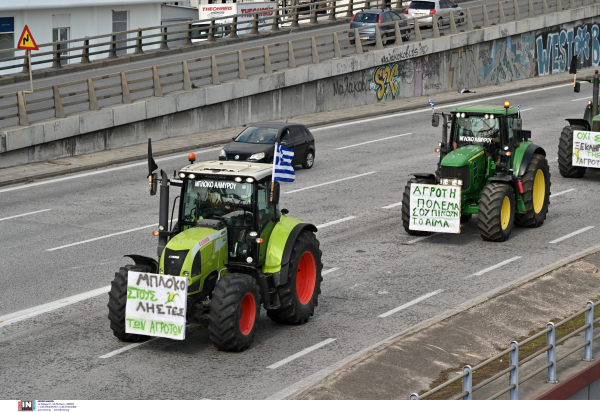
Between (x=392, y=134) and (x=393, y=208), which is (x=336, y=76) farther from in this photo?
(x=393, y=208)

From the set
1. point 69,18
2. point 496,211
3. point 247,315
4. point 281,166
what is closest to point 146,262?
point 247,315

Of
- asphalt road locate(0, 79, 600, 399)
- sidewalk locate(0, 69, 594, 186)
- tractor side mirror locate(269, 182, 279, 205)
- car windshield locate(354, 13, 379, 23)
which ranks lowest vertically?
sidewalk locate(0, 69, 594, 186)

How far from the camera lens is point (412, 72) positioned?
4422 cm

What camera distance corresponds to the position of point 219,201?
551 inches

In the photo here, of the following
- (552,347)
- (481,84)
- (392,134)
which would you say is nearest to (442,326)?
(552,347)

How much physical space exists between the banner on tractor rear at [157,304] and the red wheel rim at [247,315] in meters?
0.98

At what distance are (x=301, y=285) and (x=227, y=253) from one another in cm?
174

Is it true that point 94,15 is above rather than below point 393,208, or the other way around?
above

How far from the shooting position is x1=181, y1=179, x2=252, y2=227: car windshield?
13859 mm

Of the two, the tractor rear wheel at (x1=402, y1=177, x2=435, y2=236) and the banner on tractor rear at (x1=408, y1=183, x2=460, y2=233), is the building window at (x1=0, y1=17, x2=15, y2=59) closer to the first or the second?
the tractor rear wheel at (x1=402, y1=177, x2=435, y2=236)

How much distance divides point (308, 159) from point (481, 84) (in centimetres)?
2145

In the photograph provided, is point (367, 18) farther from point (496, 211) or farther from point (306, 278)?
point (306, 278)

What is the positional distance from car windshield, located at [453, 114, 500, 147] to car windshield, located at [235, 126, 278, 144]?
26.6ft

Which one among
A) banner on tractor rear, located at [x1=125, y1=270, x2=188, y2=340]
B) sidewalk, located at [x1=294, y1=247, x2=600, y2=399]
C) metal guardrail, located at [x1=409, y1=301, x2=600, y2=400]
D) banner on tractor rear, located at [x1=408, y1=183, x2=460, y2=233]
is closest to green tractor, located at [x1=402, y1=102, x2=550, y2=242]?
banner on tractor rear, located at [x1=408, y1=183, x2=460, y2=233]
